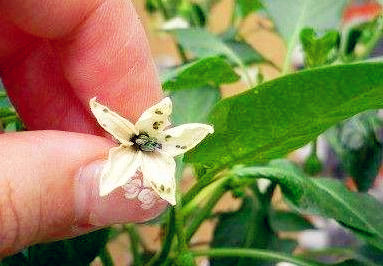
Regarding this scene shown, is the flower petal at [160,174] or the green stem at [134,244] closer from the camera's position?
the flower petal at [160,174]

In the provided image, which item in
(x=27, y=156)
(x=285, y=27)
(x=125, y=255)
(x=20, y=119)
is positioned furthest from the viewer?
(x=125, y=255)

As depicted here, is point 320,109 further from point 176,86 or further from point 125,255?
point 125,255

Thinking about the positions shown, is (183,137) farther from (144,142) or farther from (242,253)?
(242,253)

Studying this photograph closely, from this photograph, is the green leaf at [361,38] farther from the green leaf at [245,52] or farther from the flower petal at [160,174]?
the flower petal at [160,174]

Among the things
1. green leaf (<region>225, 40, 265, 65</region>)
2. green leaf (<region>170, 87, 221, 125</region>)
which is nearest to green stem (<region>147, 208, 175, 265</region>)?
green leaf (<region>170, 87, 221, 125</region>)

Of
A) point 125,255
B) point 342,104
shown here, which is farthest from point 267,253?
point 125,255

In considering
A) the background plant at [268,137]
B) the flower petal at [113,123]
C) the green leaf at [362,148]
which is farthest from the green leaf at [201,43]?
the flower petal at [113,123]
